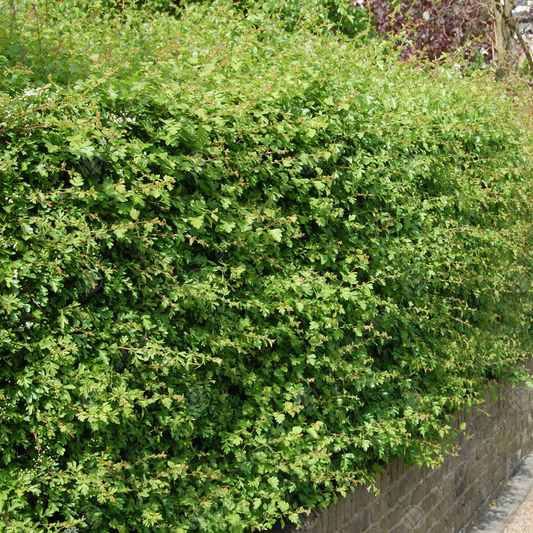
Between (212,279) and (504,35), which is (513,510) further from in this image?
(504,35)

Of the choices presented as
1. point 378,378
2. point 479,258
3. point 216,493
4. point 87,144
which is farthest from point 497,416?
point 87,144

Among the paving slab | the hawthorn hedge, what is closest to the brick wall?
the paving slab

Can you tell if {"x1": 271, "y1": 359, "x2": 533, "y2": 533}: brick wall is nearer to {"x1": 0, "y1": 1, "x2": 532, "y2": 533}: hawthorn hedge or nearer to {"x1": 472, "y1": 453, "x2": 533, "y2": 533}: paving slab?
{"x1": 472, "y1": 453, "x2": 533, "y2": 533}: paving slab

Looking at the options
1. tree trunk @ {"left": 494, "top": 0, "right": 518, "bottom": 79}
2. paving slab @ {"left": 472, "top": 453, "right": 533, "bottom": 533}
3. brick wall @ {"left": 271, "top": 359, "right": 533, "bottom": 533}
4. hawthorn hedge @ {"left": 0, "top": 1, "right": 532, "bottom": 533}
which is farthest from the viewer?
tree trunk @ {"left": 494, "top": 0, "right": 518, "bottom": 79}

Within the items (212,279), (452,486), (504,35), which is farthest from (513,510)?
(504,35)

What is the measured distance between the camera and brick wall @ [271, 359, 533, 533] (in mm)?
4012

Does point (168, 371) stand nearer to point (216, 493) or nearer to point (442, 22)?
point (216, 493)

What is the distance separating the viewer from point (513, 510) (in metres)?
6.39

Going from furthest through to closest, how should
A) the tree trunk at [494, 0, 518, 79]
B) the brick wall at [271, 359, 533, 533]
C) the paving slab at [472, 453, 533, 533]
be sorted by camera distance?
the tree trunk at [494, 0, 518, 79], the paving slab at [472, 453, 533, 533], the brick wall at [271, 359, 533, 533]

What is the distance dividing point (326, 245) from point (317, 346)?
59 centimetres

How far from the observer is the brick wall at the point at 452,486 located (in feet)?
13.2

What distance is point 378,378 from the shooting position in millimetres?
3998

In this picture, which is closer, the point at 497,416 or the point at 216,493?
the point at 216,493

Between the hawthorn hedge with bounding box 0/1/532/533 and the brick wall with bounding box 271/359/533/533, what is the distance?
9.3 inches
